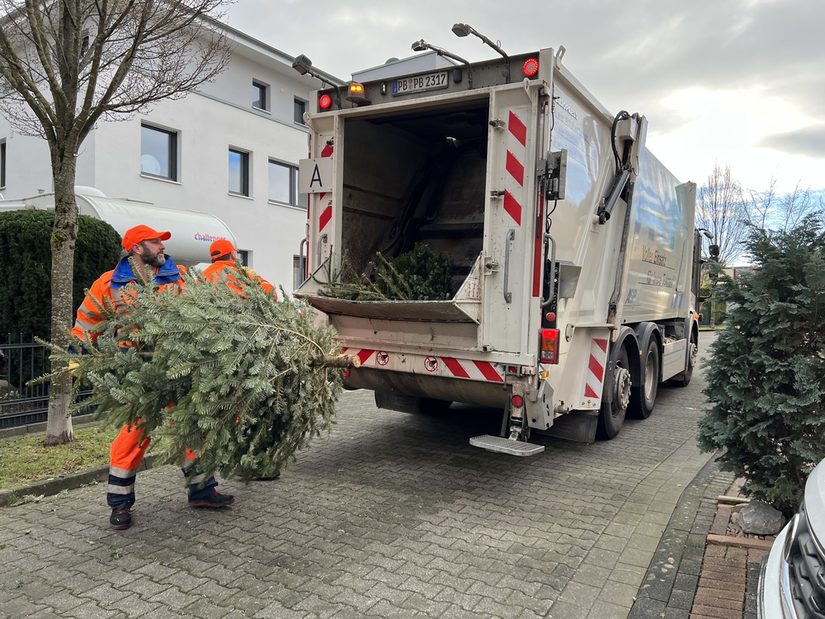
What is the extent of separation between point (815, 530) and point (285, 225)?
56.5ft

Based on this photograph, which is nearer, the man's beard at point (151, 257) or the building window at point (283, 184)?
the man's beard at point (151, 257)

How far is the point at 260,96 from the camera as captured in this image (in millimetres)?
17688

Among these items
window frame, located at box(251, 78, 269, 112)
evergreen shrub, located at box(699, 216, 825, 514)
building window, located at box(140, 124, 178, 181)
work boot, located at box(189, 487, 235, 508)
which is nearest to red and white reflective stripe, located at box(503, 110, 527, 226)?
evergreen shrub, located at box(699, 216, 825, 514)

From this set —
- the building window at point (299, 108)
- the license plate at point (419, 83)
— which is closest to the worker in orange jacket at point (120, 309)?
the license plate at point (419, 83)

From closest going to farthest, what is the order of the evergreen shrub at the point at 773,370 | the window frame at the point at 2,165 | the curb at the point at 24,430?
the evergreen shrub at the point at 773,370, the curb at the point at 24,430, the window frame at the point at 2,165

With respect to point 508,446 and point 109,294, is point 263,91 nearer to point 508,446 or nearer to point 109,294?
point 109,294

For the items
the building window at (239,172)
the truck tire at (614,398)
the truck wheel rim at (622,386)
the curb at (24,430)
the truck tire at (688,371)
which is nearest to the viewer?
the curb at (24,430)

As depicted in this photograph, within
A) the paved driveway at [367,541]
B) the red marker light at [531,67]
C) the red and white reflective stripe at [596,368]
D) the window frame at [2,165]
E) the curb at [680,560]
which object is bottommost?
the paved driveway at [367,541]

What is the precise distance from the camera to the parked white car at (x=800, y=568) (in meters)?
1.79

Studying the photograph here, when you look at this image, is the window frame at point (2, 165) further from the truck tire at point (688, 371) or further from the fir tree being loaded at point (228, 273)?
the truck tire at point (688, 371)

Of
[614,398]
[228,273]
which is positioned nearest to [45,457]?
[228,273]

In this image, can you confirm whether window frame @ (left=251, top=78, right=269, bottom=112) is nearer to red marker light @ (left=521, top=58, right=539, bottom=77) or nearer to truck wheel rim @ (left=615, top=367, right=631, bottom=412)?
truck wheel rim @ (left=615, top=367, right=631, bottom=412)

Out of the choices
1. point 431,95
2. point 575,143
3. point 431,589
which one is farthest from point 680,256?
point 431,589

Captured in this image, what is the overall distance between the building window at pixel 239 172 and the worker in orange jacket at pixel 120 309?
13499 millimetres
